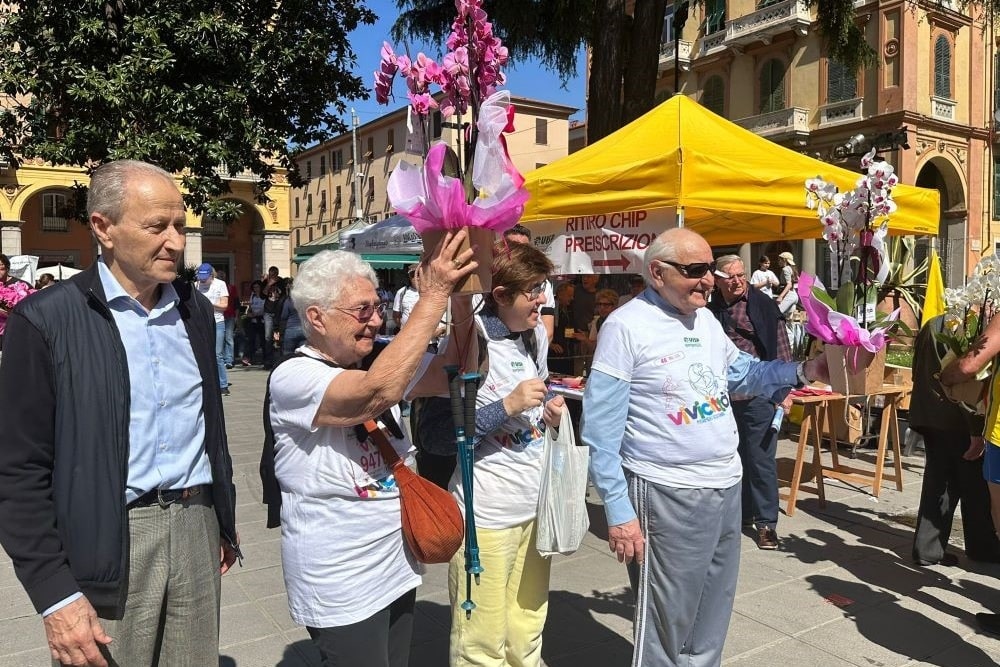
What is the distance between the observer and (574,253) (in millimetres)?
6375

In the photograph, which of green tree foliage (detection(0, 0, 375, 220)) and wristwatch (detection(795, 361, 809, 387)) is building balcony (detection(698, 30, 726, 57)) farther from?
wristwatch (detection(795, 361, 809, 387))

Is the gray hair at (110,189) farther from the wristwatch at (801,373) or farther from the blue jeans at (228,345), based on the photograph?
the blue jeans at (228,345)

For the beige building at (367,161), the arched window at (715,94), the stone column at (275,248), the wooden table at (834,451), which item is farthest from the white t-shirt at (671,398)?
the beige building at (367,161)

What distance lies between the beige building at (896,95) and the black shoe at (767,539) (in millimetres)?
19901

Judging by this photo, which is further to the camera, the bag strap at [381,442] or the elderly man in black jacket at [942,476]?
the elderly man in black jacket at [942,476]

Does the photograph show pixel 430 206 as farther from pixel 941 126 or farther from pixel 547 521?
pixel 941 126

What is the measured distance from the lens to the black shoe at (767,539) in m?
4.84

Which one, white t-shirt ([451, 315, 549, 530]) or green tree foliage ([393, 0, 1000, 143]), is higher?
green tree foliage ([393, 0, 1000, 143])

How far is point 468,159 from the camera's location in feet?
6.13

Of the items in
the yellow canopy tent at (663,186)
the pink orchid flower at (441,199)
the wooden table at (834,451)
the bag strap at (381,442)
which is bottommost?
the wooden table at (834,451)

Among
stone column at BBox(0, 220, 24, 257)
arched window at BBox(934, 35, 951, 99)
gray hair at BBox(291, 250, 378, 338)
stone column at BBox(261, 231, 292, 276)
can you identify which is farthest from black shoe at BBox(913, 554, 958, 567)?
stone column at BBox(261, 231, 292, 276)

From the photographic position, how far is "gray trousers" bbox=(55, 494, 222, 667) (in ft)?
6.24

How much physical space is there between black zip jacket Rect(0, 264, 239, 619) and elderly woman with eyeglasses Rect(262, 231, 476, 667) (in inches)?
16.2

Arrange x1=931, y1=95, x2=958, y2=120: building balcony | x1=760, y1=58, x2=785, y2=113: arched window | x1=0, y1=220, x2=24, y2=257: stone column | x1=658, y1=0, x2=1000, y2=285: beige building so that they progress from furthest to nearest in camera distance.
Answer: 1. x1=0, y1=220, x2=24, y2=257: stone column
2. x1=760, y1=58, x2=785, y2=113: arched window
3. x1=931, y1=95, x2=958, y2=120: building balcony
4. x1=658, y1=0, x2=1000, y2=285: beige building
